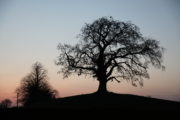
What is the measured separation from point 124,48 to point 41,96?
38.2 metres

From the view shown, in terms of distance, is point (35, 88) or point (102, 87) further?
point (35, 88)

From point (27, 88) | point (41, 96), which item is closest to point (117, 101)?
point (41, 96)

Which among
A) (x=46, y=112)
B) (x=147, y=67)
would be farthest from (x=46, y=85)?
(x=46, y=112)

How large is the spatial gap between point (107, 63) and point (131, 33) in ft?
21.7

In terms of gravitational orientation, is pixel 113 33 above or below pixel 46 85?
above

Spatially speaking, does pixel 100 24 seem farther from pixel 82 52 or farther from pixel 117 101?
pixel 117 101

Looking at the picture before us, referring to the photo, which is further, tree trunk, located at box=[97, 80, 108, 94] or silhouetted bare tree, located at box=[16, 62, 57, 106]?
silhouetted bare tree, located at box=[16, 62, 57, 106]

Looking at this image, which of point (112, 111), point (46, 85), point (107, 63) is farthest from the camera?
point (46, 85)

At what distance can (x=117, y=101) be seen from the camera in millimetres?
43281

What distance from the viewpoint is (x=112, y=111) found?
3123 cm

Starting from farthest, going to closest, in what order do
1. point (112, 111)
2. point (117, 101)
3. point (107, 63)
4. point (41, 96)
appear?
point (41, 96)
point (107, 63)
point (117, 101)
point (112, 111)

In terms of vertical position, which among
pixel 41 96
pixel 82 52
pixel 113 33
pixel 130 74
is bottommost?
pixel 41 96

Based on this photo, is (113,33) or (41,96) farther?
(41,96)

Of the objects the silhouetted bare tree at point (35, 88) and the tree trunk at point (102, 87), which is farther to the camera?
the silhouetted bare tree at point (35, 88)
